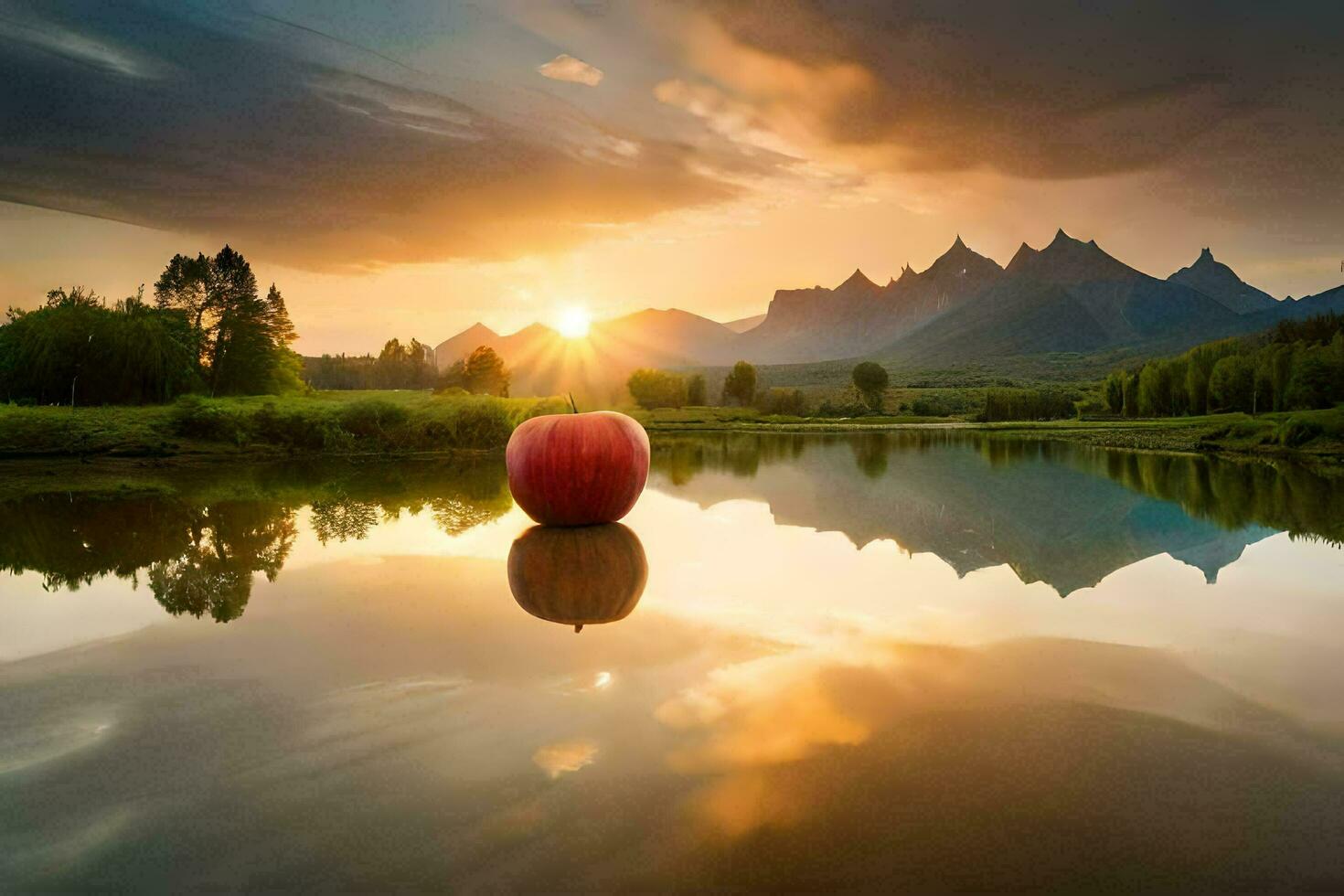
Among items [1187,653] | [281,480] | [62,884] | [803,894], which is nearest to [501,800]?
[803,894]

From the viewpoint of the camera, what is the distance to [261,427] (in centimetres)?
2314

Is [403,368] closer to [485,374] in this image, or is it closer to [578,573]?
[485,374]

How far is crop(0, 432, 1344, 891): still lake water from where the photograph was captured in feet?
9.34

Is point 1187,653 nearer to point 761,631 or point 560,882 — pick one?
point 761,631

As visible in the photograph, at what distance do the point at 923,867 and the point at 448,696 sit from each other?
2643 mm

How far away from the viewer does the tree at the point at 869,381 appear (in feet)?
344

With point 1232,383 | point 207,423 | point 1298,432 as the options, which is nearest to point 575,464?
point 207,423

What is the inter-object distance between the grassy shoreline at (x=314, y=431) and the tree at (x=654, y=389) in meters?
64.5

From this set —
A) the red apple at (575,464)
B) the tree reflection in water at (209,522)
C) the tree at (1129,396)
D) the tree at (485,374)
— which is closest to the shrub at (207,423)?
the tree reflection in water at (209,522)

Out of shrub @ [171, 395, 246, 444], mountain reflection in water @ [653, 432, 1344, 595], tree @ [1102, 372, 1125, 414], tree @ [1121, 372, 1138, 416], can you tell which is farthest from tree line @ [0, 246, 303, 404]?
tree @ [1102, 372, 1125, 414]

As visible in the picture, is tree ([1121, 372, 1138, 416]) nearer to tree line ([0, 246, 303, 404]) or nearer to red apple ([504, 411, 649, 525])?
tree line ([0, 246, 303, 404])

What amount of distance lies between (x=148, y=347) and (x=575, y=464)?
23.1 meters

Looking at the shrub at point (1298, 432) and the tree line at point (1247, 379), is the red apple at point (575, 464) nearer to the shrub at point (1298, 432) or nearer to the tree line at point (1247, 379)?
the shrub at point (1298, 432)

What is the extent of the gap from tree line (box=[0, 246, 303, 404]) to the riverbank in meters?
2.85
